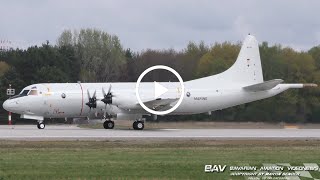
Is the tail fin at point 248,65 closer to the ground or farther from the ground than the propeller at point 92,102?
farther from the ground

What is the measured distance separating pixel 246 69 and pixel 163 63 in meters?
28.3

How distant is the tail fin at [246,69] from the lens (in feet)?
172

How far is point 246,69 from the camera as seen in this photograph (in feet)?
173

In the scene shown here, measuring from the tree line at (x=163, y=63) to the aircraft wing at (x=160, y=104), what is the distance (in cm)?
779

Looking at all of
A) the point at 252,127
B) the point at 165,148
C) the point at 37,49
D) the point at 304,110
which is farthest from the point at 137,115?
the point at 37,49

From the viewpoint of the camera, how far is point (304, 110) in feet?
176

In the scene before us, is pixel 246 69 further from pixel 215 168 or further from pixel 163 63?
pixel 215 168

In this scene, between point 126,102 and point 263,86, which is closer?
point 126,102

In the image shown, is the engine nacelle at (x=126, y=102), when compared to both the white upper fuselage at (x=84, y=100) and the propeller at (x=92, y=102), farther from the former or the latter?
the propeller at (x=92, y=102)

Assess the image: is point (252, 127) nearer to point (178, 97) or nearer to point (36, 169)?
point (178, 97)

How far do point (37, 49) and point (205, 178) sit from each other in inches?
2439
